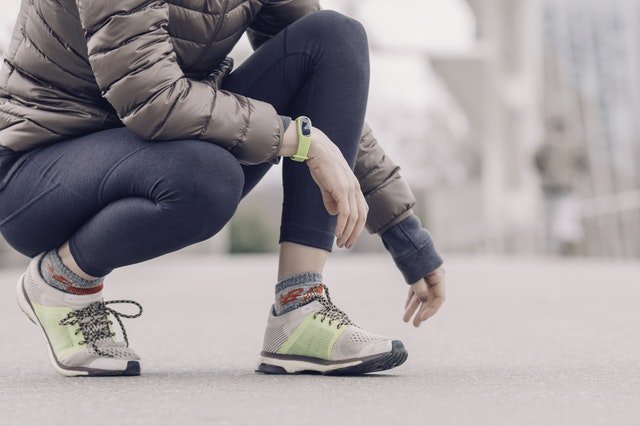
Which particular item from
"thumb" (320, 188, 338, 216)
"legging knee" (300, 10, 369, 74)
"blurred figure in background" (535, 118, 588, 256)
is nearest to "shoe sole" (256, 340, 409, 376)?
"thumb" (320, 188, 338, 216)

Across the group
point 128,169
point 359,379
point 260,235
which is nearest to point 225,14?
point 128,169

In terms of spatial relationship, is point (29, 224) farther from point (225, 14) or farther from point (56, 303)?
point (225, 14)

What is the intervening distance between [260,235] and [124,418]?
1982cm

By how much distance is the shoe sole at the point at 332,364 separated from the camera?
2.21 m

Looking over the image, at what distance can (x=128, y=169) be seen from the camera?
2115mm

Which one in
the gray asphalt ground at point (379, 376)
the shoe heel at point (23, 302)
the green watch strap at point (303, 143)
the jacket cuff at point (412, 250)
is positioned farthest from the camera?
the jacket cuff at point (412, 250)

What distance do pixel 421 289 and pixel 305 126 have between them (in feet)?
1.69

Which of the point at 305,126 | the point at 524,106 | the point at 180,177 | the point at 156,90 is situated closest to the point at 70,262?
the point at 180,177

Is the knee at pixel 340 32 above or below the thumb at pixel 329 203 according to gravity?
above

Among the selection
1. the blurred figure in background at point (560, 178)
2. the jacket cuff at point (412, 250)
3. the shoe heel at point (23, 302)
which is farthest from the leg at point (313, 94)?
the blurred figure in background at point (560, 178)

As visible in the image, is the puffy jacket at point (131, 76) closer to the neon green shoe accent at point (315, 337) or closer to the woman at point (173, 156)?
the woman at point (173, 156)

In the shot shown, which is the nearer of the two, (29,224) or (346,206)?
(346,206)

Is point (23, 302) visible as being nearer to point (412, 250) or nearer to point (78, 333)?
point (78, 333)

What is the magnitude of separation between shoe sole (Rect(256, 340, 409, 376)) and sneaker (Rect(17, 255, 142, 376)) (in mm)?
261
